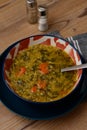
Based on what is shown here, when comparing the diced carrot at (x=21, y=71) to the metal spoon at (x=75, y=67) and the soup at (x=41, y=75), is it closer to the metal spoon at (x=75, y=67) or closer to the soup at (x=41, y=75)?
the soup at (x=41, y=75)

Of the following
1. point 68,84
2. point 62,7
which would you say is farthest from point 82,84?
point 62,7

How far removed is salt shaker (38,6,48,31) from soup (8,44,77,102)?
0.45 ft

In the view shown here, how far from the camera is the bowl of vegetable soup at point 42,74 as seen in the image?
0.88m

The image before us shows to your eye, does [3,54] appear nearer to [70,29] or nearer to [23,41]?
[23,41]

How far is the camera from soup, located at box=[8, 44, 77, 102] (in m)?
0.90

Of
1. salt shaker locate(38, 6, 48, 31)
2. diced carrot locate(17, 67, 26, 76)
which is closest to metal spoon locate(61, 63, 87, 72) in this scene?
diced carrot locate(17, 67, 26, 76)

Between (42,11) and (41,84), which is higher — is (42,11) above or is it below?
above

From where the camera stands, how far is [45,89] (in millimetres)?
906

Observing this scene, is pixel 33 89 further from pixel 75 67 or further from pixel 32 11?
pixel 32 11

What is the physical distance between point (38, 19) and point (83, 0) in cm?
24

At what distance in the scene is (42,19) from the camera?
3.74 ft

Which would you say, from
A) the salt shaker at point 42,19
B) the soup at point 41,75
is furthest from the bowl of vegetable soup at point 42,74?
the salt shaker at point 42,19

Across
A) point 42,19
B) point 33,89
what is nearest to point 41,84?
point 33,89

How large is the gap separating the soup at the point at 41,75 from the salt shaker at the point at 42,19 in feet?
0.45
